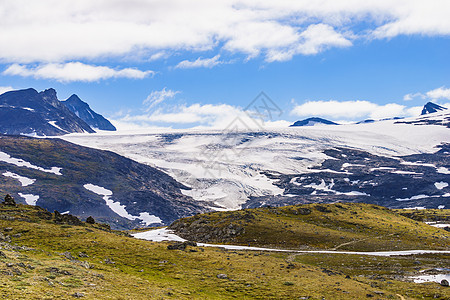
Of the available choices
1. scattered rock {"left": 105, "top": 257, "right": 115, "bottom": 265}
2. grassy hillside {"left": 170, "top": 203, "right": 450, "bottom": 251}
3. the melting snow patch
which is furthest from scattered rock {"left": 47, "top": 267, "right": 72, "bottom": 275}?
grassy hillside {"left": 170, "top": 203, "right": 450, "bottom": 251}

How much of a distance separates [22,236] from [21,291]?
105ft

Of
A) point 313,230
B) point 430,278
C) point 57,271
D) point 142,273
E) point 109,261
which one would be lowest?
point 313,230

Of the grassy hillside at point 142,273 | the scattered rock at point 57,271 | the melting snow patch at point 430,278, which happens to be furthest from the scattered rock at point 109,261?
the melting snow patch at point 430,278

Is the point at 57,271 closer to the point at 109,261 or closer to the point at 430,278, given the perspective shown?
the point at 109,261

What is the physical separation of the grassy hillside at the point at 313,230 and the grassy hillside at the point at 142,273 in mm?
29296

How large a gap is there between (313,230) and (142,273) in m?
75.0

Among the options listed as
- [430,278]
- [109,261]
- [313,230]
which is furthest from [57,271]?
[313,230]

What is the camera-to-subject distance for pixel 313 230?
363 feet

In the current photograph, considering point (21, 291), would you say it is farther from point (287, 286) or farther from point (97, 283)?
point (287, 286)

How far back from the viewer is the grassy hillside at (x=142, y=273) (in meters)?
32.4

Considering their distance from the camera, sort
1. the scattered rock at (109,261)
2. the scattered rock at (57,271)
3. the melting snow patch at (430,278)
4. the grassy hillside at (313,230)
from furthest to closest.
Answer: the grassy hillside at (313,230)
the melting snow patch at (430,278)
the scattered rock at (109,261)
the scattered rock at (57,271)

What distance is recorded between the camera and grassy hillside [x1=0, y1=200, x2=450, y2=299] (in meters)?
32.4

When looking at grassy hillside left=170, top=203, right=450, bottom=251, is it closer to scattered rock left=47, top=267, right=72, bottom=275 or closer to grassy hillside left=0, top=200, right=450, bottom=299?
grassy hillside left=0, top=200, right=450, bottom=299

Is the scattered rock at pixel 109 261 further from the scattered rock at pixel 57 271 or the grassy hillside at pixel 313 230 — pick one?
the grassy hillside at pixel 313 230
